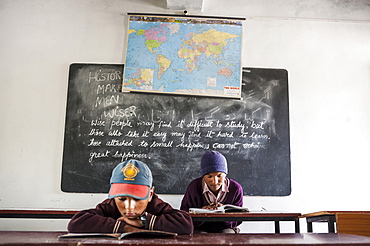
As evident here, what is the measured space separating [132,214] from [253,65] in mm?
2766

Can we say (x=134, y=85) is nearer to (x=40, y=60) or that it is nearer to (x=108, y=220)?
(x=40, y=60)

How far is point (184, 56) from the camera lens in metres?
4.15

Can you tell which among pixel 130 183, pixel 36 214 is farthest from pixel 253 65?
pixel 130 183

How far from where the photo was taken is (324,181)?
402 cm

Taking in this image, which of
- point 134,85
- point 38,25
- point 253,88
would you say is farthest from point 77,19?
point 253,88

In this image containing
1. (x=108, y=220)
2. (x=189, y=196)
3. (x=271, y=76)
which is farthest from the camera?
(x=271, y=76)

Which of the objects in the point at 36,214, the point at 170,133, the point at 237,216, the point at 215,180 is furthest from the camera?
the point at 170,133

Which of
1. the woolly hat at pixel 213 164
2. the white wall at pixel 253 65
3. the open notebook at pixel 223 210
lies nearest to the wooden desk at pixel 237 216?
the open notebook at pixel 223 210

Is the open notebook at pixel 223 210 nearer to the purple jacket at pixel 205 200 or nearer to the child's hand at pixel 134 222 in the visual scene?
the purple jacket at pixel 205 200

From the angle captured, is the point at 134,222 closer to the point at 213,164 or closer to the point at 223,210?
the point at 223,210

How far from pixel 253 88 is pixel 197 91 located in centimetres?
58

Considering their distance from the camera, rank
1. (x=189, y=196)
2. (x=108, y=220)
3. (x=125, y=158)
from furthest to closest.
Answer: (x=125, y=158)
(x=189, y=196)
(x=108, y=220)

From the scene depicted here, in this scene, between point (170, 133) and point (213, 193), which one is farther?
point (170, 133)

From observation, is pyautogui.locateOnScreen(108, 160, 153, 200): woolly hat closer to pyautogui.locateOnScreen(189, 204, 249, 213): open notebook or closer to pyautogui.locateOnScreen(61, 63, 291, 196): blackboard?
pyautogui.locateOnScreen(189, 204, 249, 213): open notebook
